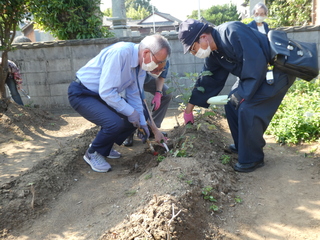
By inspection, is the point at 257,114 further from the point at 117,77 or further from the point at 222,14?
the point at 222,14

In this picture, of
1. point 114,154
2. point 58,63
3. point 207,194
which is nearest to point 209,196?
point 207,194

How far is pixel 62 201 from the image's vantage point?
299cm

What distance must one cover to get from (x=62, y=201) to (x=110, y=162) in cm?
93

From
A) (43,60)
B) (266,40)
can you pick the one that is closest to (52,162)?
(266,40)

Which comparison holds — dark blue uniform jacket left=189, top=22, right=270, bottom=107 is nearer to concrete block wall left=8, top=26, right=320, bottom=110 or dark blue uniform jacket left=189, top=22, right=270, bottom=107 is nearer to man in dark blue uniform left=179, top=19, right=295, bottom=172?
man in dark blue uniform left=179, top=19, right=295, bottom=172

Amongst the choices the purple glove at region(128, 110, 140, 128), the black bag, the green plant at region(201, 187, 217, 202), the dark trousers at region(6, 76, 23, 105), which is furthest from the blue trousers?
the dark trousers at region(6, 76, 23, 105)

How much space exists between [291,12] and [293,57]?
31.2ft

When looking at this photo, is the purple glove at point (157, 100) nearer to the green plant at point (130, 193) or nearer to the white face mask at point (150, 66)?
the white face mask at point (150, 66)

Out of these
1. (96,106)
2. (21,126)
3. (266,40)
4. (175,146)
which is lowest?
(21,126)

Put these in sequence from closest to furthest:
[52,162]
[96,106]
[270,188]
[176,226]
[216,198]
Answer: [176,226] < [216,198] < [270,188] < [96,106] < [52,162]

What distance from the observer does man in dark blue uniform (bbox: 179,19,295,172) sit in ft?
9.27

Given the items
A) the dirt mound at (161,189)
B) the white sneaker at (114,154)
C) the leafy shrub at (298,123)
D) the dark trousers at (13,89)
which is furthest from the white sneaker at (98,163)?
the dark trousers at (13,89)

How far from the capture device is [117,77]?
3.08 meters

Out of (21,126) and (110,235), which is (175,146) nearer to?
(110,235)
